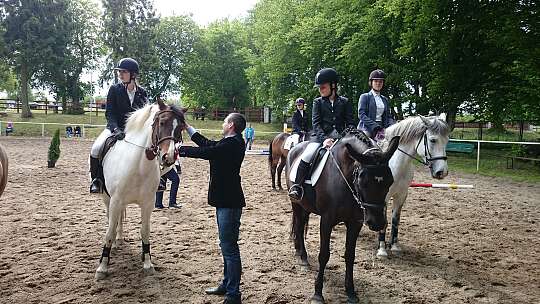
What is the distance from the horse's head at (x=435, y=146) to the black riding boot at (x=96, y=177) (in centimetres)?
444

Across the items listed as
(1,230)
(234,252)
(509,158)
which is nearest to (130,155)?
(234,252)

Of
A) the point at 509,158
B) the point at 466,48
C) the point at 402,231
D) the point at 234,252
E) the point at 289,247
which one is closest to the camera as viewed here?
the point at 234,252

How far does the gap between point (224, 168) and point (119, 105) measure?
237 cm

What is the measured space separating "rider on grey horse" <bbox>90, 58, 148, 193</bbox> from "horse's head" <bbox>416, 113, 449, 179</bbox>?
406cm

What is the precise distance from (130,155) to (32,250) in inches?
90.9

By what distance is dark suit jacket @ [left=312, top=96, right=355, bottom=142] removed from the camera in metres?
5.62

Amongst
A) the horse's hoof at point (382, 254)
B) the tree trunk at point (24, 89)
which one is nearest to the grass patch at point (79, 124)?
the tree trunk at point (24, 89)

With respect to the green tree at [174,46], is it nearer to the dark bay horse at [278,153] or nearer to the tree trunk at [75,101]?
the tree trunk at [75,101]

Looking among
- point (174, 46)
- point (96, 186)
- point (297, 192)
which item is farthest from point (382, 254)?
point (174, 46)

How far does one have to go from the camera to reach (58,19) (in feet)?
123

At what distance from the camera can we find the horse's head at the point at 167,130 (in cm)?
427

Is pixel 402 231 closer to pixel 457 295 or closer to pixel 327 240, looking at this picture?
pixel 457 295

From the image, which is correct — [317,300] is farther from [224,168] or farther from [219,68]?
[219,68]

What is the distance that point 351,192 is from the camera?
4449 millimetres
